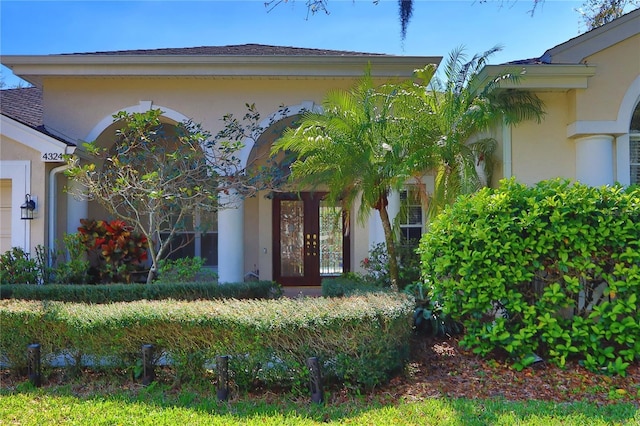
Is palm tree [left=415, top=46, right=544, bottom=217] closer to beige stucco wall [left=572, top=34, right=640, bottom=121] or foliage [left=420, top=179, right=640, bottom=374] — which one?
beige stucco wall [left=572, top=34, right=640, bottom=121]

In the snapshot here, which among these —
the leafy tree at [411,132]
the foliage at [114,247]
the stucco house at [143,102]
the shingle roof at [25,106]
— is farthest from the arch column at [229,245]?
the shingle roof at [25,106]

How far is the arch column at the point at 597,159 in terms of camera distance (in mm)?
7293

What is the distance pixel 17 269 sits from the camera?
927 centimetres

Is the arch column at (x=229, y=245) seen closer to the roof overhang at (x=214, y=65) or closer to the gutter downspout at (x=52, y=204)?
the roof overhang at (x=214, y=65)

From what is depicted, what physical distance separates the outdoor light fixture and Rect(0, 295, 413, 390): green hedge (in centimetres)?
470

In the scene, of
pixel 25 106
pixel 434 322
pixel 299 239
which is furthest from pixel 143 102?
pixel 434 322

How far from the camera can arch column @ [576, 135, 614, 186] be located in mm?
7293

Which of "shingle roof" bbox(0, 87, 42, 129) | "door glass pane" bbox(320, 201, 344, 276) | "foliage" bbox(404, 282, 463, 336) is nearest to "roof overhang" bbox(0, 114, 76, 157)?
"shingle roof" bbox(0, 87, 42, 129)

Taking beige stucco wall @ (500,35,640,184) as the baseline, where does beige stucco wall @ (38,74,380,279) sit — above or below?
above

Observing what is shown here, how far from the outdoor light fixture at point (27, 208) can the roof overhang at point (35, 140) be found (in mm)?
878

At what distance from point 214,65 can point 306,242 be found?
217 inches

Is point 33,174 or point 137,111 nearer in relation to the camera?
point 33,174

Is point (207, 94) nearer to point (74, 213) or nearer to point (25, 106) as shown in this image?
point (74, 213)

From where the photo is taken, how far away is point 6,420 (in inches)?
175
